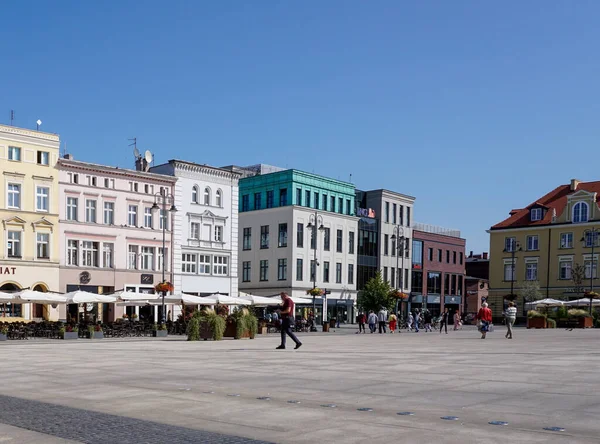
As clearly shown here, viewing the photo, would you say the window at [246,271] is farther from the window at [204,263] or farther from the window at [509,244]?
the window at [509,244]

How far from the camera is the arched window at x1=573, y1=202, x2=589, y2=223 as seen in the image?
85812 mm

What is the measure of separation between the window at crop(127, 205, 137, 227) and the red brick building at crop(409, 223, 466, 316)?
40644 mm

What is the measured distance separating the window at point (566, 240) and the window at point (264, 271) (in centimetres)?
3472

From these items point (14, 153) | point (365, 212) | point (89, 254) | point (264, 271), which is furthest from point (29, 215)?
point (365, 212)

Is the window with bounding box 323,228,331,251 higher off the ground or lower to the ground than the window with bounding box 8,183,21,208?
lower

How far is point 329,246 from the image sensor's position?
78.9 metres

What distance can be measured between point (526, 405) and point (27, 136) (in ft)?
158

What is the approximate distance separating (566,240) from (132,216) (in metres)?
51.7

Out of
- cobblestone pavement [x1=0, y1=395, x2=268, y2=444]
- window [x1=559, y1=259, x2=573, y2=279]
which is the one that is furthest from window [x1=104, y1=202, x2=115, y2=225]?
window [x1=559, y1=259, x2=573, y2=279]

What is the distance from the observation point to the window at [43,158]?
53125 mm

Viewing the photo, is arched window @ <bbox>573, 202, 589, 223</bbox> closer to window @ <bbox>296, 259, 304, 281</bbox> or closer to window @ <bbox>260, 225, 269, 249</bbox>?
window @ <bbox>296, 259, 304, 281</bbox>

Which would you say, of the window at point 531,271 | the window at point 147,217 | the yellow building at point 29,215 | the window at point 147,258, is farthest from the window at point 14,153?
the window at point 531,271

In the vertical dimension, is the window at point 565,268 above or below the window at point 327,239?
below

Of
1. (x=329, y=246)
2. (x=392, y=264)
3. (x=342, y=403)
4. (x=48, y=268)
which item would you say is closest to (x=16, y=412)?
(x=342, y=403)
